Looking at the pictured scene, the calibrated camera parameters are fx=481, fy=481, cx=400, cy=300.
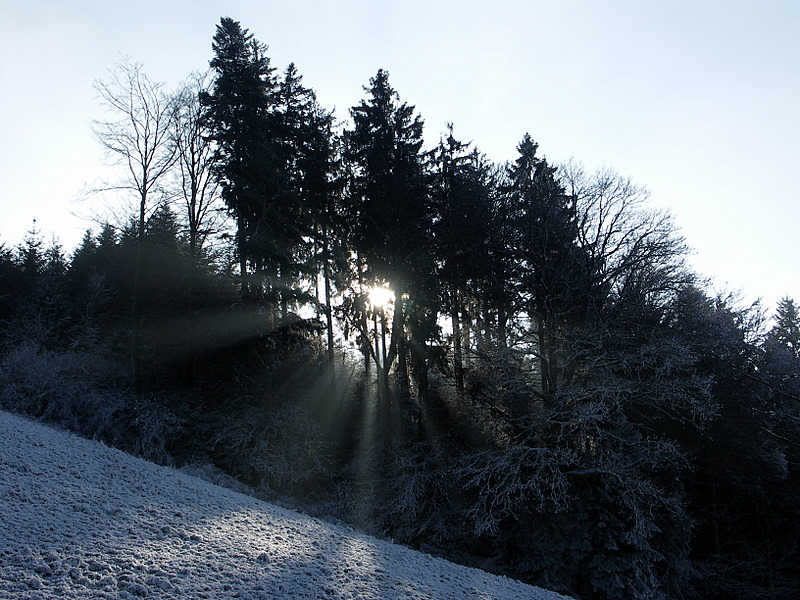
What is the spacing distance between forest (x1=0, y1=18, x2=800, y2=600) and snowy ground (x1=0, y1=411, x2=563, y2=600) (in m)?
5.94

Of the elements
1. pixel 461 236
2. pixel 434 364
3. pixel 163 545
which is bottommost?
pixel 163 545

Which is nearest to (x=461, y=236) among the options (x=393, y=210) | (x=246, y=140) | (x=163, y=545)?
(x=393, y=210)

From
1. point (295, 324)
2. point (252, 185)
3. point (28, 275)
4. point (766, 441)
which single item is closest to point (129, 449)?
point (295, 324)

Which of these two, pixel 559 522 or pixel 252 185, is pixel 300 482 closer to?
pixel 559 522

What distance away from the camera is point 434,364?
1942cm

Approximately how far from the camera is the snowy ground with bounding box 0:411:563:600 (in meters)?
4.51

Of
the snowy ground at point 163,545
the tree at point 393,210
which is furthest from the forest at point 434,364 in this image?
the snowy ground at point 163,545

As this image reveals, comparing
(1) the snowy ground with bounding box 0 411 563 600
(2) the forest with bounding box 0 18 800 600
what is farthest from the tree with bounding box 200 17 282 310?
(1) the snowy ground with bounding box 0 411 563 600

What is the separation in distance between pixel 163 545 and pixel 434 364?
14625 millimetres

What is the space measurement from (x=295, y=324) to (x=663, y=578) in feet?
50.1

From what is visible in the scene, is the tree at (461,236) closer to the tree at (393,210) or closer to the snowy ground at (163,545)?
the tree at (393,210)

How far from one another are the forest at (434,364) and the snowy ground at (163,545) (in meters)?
5.94

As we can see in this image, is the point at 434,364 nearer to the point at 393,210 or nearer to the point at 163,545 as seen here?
the point at 393,210

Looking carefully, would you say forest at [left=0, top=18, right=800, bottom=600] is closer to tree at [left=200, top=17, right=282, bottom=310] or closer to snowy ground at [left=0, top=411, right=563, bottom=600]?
tree at [left=200, top=17, right=282, bottom=310]
